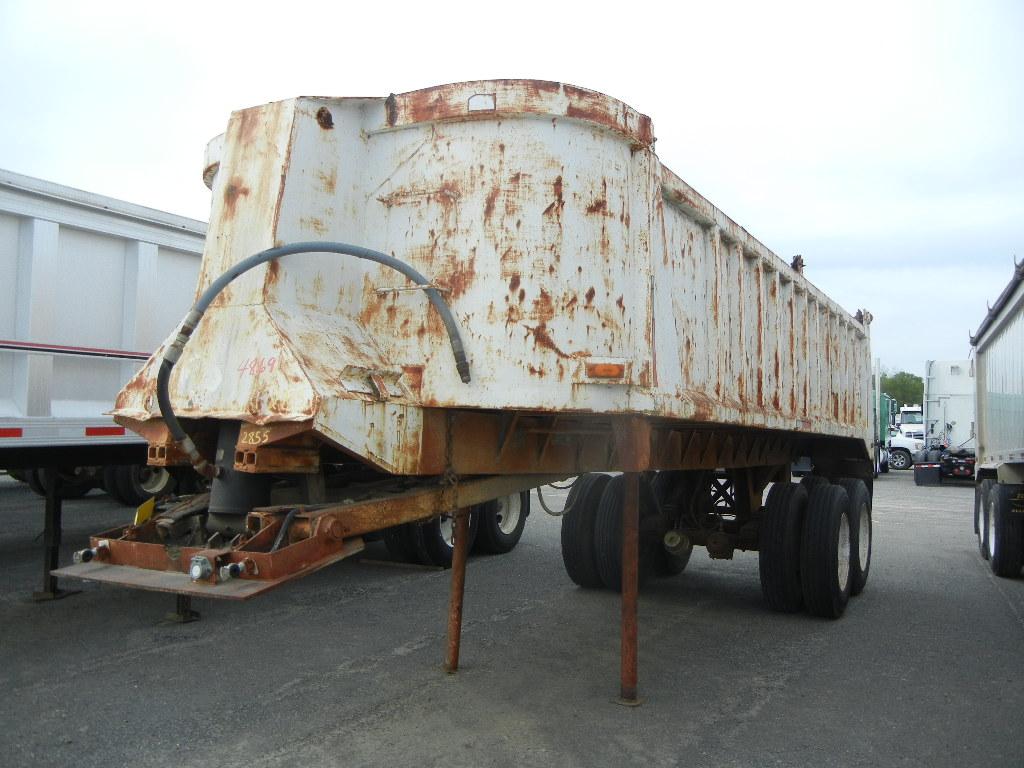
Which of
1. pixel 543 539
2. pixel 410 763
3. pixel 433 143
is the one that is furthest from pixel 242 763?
pixel 543 539

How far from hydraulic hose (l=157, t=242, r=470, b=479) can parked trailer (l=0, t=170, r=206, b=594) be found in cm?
298

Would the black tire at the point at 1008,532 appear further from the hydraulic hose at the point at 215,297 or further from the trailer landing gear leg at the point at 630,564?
the hydraulic hose at the point at 215,297

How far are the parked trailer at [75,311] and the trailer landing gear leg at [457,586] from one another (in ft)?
8.93

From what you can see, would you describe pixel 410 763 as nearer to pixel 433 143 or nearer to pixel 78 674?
pixel 78 674

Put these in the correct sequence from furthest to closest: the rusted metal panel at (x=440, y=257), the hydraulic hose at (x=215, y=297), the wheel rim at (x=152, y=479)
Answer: the wheel rim at (x=152, y=479), the rusted metal panel at (x=440, y=257), the hydraulic hose at (x=215, y=297)

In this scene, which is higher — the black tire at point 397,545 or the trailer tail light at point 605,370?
the trailer tail light at point 605,370

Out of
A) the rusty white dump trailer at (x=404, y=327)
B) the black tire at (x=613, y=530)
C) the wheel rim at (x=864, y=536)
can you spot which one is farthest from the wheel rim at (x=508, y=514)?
the rusty white dump trailer at (x=404, y=327)

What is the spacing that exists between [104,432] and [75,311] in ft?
3.32

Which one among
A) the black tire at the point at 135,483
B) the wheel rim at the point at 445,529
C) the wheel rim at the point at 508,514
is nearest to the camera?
the wheel rim at the point at 445,529

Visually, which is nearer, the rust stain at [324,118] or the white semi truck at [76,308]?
the rust stain at [324,118]

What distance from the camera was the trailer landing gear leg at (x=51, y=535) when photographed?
703 centimetres

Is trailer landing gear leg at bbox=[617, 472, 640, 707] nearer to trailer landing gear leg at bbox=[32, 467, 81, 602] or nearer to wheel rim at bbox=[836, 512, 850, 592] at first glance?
wheel rim at bbox=[836, 512, 850, 592]

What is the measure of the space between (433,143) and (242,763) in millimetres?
2972

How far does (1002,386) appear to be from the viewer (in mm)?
10758
